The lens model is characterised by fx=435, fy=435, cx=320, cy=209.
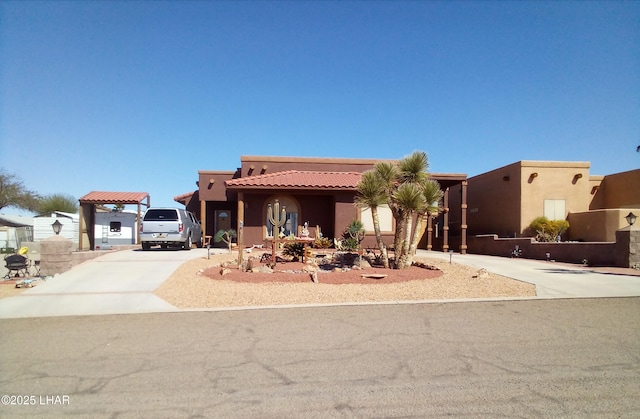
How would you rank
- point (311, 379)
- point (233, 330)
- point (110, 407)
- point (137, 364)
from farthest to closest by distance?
point (233, 330) < point (137, 364) < point (311, 379) < point (110, 407)

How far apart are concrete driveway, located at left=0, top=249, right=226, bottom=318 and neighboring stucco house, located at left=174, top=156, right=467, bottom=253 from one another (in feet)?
19.0

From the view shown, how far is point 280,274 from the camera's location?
11984 mm

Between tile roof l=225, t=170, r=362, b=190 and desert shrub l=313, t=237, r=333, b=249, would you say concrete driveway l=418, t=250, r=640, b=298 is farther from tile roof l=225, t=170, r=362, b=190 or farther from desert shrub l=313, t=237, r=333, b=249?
tile roof l=225, t=170, r=362, b=190

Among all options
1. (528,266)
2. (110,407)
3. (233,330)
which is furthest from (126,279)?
(528,266)

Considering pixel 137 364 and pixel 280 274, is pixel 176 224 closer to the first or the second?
pixel 280 274

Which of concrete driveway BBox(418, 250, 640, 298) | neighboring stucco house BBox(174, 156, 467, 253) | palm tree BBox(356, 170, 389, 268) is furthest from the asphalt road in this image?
neighboring stucco house BBox(174, 156, 467, 253)

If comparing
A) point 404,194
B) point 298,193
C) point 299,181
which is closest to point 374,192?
point 404,194

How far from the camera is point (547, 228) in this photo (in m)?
19.4

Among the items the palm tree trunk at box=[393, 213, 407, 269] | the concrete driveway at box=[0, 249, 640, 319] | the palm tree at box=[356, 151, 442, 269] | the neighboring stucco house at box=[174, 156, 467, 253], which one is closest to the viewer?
the concrete driveway at box=[0, 249, 640, 319]

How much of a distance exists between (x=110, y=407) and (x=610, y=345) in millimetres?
6600

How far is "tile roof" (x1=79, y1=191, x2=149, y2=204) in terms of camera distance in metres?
23.7

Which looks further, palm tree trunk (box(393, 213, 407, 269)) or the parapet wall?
the parapet wall

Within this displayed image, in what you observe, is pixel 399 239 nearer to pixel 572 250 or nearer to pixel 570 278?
pixel 570 278

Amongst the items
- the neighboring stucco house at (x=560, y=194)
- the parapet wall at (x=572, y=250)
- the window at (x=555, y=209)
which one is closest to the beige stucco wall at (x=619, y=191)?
the neighboring stucco house at (x=560, y=194)
